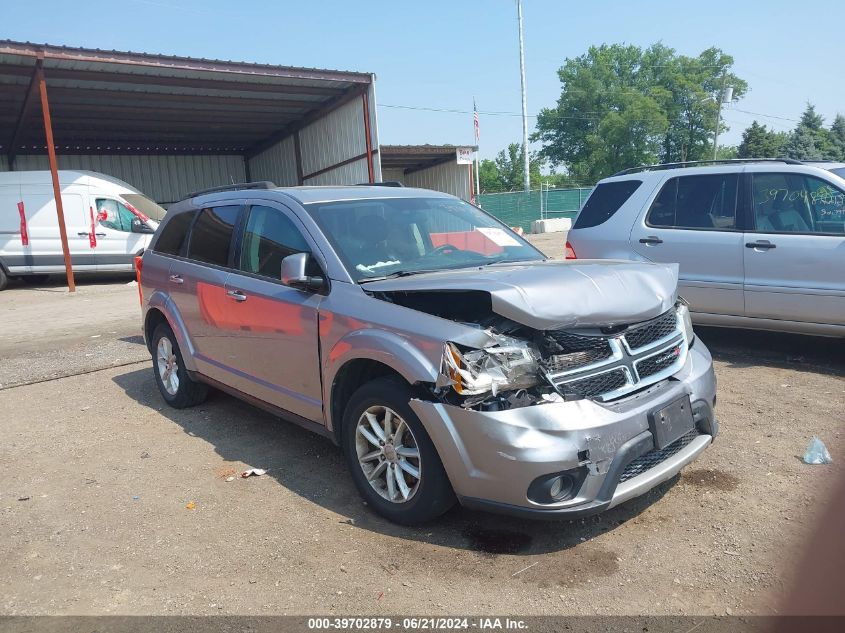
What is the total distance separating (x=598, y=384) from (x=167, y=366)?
4145 millimetres

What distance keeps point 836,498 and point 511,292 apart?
1.89m

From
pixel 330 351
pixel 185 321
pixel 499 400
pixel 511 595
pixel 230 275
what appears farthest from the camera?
pixel 185 321

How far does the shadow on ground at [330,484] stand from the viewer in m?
3.33

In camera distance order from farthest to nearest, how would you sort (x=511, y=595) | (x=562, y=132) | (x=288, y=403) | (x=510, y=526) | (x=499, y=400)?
(x=562, y=132), (x=288, y=403), (x=510, y=526), (x=499, y=400), (x=511, y=595)

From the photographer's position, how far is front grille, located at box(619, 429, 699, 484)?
315 centimetres

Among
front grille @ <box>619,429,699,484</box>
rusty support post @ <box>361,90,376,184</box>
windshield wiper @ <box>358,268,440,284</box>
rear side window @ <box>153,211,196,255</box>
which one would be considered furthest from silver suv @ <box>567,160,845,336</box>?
rusty support post @ <box>361,90,376,184</box>

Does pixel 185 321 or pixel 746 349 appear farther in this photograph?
pixel 746 349

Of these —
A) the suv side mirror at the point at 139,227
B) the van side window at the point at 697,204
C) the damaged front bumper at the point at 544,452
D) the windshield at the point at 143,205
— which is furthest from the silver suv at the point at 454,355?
the windshield at the point at 143,205

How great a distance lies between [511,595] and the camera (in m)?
2.84

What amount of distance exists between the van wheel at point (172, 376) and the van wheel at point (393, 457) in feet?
8.20

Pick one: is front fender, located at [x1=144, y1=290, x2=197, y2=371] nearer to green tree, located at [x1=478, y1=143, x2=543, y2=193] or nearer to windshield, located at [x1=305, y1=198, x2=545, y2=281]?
windshield, located at [x1=305, y1=198, x2=545, y2=281]

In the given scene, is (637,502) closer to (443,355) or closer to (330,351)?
(443,355)

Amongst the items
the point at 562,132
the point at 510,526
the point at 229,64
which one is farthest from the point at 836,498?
the point at 562,132

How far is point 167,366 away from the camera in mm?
5930
